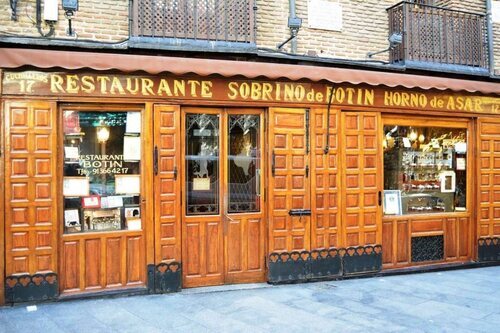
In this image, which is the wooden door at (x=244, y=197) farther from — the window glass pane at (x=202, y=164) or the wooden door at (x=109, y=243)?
the wooden door at (x=109, y=243)

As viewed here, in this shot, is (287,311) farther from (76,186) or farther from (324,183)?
(76,186)

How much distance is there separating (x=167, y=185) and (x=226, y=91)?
1.75 m

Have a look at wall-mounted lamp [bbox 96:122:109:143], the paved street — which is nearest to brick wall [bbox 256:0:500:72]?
wall-mounted lamp [bbox 96:122:109:143]

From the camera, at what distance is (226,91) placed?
7160 mm

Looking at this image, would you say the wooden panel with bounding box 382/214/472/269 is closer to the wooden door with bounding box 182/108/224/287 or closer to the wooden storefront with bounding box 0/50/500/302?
the wooden storefront with bounding box 0/50/500/302

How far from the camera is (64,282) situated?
6.51m

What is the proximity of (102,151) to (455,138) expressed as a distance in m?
6.72

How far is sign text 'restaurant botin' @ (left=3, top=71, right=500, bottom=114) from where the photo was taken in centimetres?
635

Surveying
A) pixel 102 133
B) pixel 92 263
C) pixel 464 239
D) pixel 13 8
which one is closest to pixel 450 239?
pixel 464 239

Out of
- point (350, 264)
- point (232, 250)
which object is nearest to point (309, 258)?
point (350, 264)

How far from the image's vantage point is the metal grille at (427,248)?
852cm

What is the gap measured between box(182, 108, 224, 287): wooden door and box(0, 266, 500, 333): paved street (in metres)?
0.34

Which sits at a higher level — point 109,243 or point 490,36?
point 490,36

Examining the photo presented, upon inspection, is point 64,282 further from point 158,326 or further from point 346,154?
point 346,154
